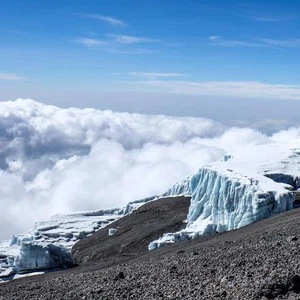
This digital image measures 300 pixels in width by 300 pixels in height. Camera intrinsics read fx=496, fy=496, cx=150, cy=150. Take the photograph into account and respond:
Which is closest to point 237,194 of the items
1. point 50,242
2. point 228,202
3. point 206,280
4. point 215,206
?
point 228,202

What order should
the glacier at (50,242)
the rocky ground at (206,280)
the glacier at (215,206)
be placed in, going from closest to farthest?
the rocky ground at (206,280) → the glacier at (50,242) → the glacier at (215,206)

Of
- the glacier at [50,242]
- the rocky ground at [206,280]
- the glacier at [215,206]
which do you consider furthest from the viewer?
the glacier at [215,206]

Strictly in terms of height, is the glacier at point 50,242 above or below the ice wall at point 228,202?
below

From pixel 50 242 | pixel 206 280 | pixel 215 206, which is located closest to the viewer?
pixel 206 280

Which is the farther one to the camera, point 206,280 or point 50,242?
point 50,242

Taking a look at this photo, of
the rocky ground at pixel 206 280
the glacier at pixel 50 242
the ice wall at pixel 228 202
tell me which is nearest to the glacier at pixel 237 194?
the ice wall at pixel 228 202

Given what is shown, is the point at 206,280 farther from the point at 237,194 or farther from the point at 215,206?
the point at 215,206

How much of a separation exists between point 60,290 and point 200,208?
27620mm

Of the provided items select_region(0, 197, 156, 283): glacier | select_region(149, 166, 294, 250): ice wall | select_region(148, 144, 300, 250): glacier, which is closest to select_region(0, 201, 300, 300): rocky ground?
select_region(149, 166, 294, 250): ice wall

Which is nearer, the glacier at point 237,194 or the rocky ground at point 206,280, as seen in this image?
the rocky ground at point 206,280

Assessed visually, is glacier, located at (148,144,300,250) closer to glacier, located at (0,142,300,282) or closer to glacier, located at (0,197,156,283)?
glacier, located at (0,142,300,282)

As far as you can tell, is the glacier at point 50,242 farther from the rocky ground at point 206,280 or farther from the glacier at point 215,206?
the rocky ground at point 206,280

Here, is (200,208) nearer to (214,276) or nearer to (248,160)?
(248,160)

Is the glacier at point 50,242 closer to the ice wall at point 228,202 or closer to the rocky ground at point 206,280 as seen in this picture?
the ice wall at point 228,202
